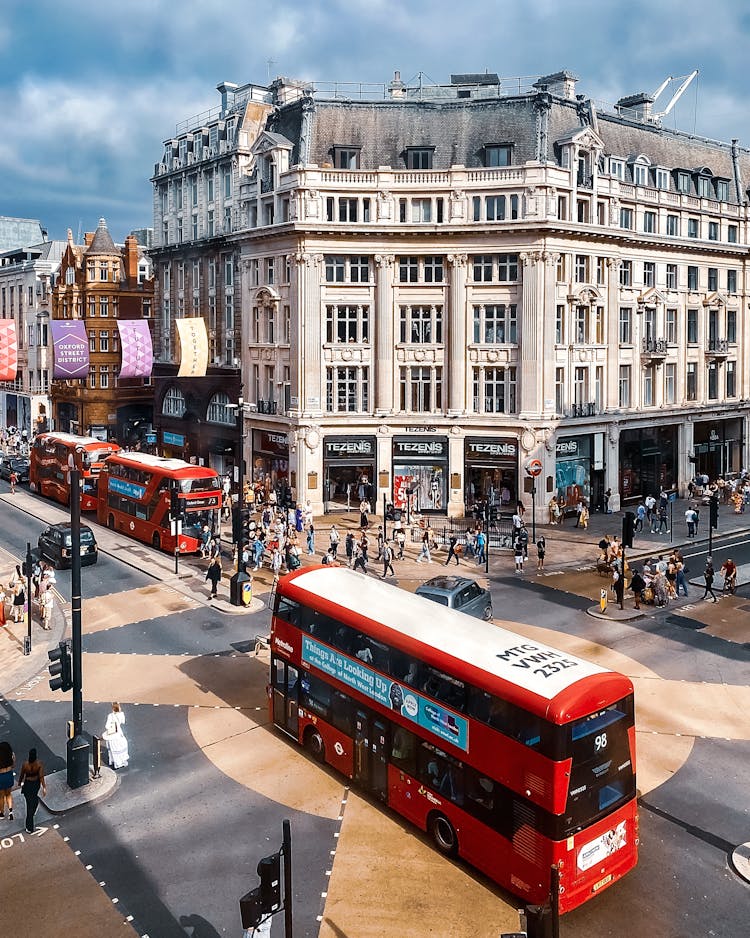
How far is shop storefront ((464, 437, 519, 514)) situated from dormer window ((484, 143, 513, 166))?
16.6m

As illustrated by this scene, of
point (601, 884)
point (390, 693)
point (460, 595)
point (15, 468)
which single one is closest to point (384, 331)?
point (460, 595)

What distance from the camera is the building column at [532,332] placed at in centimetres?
5041

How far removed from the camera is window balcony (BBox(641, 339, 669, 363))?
58000 mm

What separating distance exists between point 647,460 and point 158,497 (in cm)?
3353

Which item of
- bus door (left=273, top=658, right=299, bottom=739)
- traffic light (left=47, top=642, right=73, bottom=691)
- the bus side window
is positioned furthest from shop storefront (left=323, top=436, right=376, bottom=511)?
the bus side window

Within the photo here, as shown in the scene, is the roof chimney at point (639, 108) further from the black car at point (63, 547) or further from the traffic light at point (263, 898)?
the traffic light at point (263, 898)

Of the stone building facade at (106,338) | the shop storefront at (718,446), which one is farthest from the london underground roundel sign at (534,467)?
the stone building facade at (106,338)

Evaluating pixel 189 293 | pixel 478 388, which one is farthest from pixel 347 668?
pixel 189 293

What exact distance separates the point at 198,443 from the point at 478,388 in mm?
24216

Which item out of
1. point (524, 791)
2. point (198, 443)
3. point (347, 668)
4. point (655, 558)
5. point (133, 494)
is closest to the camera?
point (524, 791)

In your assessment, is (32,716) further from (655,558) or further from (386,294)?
(386,294)

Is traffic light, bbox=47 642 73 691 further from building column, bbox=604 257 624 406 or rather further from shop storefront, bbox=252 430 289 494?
building column, bbox=604 257 624 406

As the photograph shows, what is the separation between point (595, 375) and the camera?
54.7m

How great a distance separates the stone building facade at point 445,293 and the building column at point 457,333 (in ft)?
0.40
